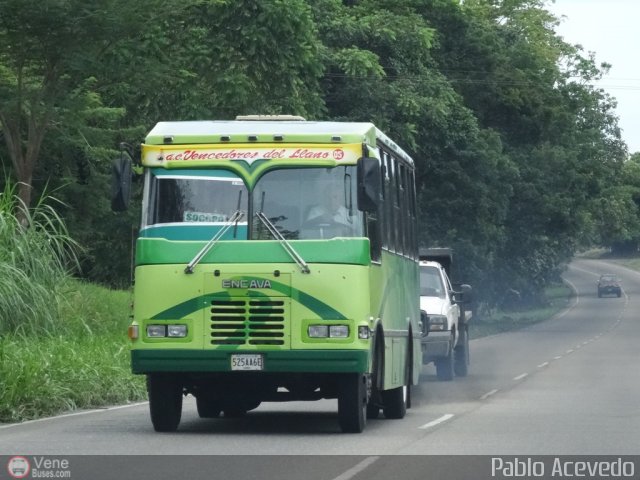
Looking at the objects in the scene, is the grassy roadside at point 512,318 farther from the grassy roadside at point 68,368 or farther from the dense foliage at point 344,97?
the grassy roadside at point 68,368

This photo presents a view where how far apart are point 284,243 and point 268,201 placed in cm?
56

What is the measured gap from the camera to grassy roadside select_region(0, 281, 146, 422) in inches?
648

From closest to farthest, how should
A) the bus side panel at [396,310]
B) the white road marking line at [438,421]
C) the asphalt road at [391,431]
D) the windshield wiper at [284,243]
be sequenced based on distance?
1. the asphalt road at [391,431]
2. the windshield wiper at [284,243]
3. the bus side panel at [396,310]
4. the white road marking line at [438,421]

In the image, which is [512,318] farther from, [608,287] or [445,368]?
[445,368]

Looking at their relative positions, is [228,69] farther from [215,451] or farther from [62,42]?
[215,451]

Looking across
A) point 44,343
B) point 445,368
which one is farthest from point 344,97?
point 44,343

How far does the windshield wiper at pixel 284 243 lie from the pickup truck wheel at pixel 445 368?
42.2 ft

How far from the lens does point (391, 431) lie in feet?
50.3

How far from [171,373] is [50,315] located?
254 inches

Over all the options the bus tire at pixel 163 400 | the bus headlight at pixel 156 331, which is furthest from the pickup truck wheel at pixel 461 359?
the bus headlight at pixel 156 331

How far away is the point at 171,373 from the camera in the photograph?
48.2 feet

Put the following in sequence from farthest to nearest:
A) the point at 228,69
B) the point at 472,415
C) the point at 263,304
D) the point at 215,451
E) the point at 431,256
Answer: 1. the point at 228,69
2. the point at 431,256
3. the point at 472,415
4. the point at 263,304
5. the point at 215,451

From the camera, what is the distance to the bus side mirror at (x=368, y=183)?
14.3 meters

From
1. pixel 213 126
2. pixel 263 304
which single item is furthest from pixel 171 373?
pixel 213 126
